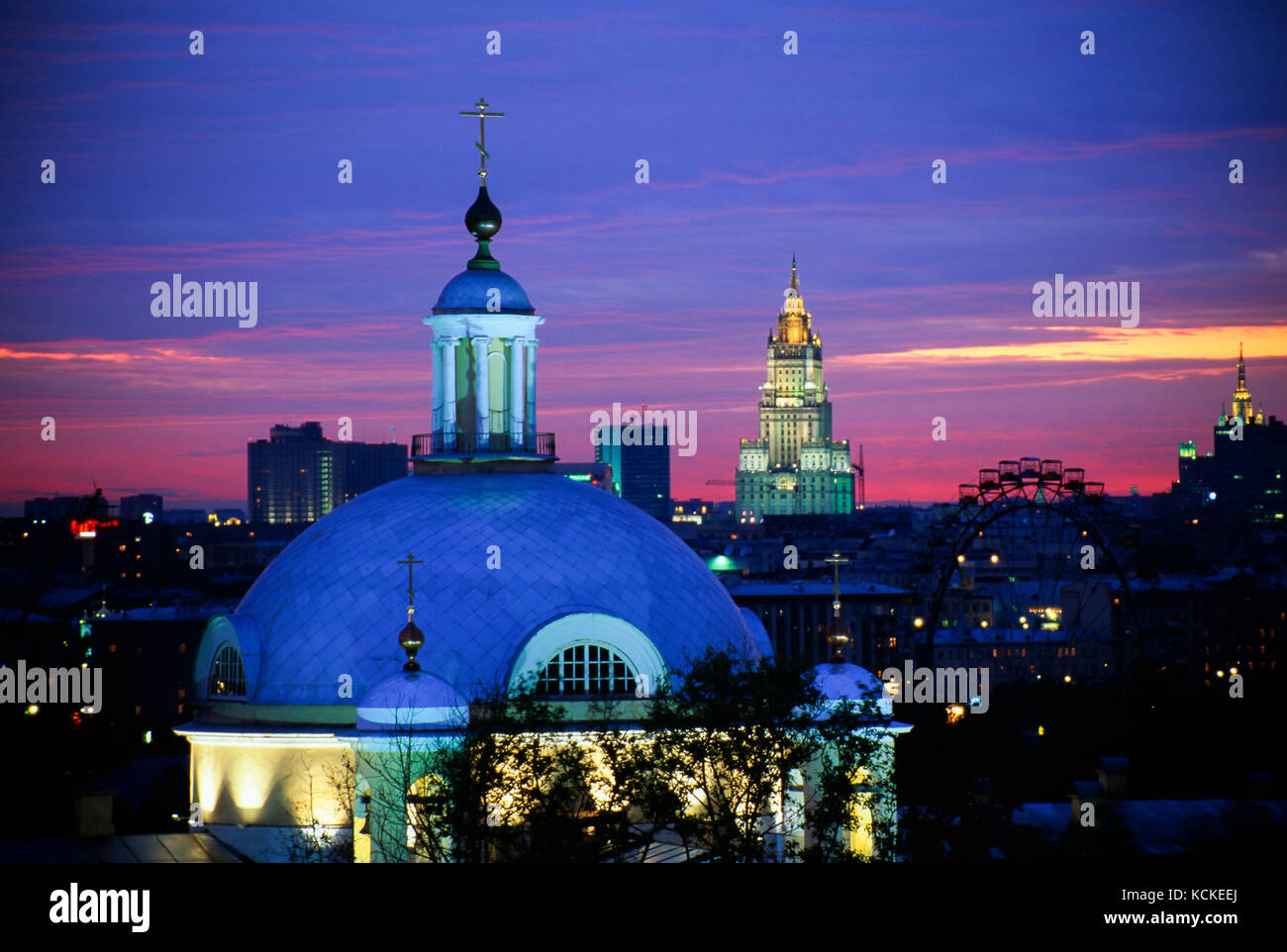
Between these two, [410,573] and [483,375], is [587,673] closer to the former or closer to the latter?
[410,573]

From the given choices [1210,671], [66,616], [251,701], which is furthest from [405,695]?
[1210,671]

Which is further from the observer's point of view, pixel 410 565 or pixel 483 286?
pixel 483 286

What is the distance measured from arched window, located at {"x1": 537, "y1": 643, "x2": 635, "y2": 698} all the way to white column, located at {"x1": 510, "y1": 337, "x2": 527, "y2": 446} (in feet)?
24.2

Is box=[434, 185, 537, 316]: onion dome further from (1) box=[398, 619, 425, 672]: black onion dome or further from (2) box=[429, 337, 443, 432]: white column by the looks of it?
(1) box=[398, 619, 425, 672]: black onion dome

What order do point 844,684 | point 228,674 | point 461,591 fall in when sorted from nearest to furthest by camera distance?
point 844,684, point 461,591, point 228,674

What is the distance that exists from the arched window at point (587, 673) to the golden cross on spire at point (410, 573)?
8.80 ft

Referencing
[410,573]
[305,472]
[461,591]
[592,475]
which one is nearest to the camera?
[410,573]

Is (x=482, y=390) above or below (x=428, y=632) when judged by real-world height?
above

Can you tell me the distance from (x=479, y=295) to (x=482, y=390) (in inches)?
77.1

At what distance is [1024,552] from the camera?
621 ft

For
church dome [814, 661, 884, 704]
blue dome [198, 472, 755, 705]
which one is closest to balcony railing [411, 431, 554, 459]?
blue dome [198, 472, 755, 705]

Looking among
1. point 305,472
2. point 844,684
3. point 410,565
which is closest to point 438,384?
point 410,565

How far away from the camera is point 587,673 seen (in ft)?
121
